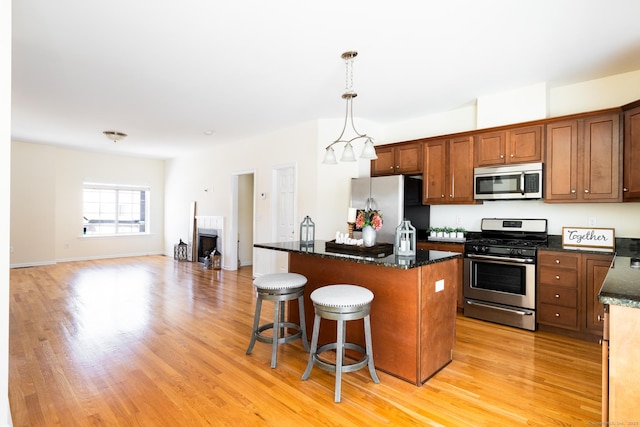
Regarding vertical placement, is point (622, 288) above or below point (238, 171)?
below

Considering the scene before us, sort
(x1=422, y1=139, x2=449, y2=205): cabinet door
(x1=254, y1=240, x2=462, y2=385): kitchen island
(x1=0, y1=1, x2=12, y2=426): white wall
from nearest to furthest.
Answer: (x1=0, y1=1, x2=12, y2=426): white wall, (x1=254, y1=240, x2=462, y2=385): kitchen island, (x1=422, y1=139, x2=449, y2=205): cabinet door

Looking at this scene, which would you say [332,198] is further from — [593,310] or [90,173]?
[90,173]

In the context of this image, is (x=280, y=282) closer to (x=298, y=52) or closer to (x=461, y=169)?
(x=298, y=52)

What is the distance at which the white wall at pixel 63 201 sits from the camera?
7102 mm

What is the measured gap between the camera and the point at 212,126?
226 inches

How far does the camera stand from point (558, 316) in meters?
3.41

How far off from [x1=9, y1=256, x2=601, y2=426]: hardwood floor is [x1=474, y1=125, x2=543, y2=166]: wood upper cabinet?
6.20 feet

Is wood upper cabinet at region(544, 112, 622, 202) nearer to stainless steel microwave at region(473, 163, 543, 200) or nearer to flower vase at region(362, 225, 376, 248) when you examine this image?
stainless steel microwave at region(473, 163, 543, 200)

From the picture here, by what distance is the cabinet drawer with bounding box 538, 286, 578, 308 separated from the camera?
3.33m

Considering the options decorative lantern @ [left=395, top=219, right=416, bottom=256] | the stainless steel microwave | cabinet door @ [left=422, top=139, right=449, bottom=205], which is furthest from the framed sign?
decorative lantern @ [left=395, top=219, right=416, bottom=256]

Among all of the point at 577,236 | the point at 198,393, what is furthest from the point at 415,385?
the point at 577,236

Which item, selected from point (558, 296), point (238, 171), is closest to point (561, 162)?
point (558, 296)

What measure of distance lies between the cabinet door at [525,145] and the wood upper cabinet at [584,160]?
87 millimetres

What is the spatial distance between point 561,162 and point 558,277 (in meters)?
1.21
